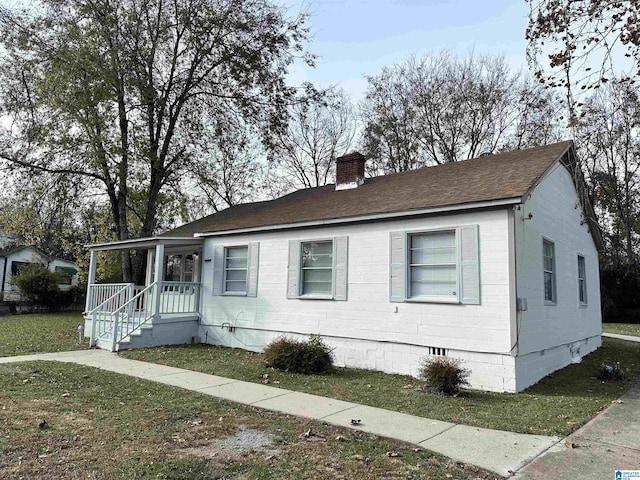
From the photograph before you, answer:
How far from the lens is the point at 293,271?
35.2 ft

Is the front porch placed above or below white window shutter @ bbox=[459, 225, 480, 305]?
below

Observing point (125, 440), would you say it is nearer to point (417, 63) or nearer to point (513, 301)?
point (513, 301)

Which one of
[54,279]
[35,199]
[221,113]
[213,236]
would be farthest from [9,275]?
[213,236]

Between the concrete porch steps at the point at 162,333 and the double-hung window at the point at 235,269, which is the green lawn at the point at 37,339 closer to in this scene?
the concrete porch steps at the point at 162,333

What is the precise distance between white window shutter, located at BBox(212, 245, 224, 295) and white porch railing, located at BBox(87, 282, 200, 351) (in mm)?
763

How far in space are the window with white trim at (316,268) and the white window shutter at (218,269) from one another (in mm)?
2955

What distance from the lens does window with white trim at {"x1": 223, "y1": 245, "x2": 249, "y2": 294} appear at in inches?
478

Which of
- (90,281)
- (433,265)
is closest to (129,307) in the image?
(90,281)

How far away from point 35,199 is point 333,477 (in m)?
17.8

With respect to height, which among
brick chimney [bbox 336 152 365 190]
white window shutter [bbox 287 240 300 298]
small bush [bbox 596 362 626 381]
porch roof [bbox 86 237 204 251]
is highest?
brick chimney [bbox 336 152 365 190]

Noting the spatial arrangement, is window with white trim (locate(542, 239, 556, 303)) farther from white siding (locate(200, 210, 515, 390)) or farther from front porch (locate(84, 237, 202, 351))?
front porch (locate(84, 237, 202, 351))

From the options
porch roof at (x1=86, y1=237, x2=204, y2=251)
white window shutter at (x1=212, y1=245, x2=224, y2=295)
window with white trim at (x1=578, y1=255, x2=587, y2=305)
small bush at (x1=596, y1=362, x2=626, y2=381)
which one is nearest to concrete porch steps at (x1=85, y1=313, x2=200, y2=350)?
white window shutter at (x1=212, y1=245, x2=224, y2=295)

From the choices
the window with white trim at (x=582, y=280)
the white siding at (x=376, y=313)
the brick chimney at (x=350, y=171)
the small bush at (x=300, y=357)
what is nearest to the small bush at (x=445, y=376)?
the white siding at (x=376, y=313)

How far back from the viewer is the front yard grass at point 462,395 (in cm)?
572
